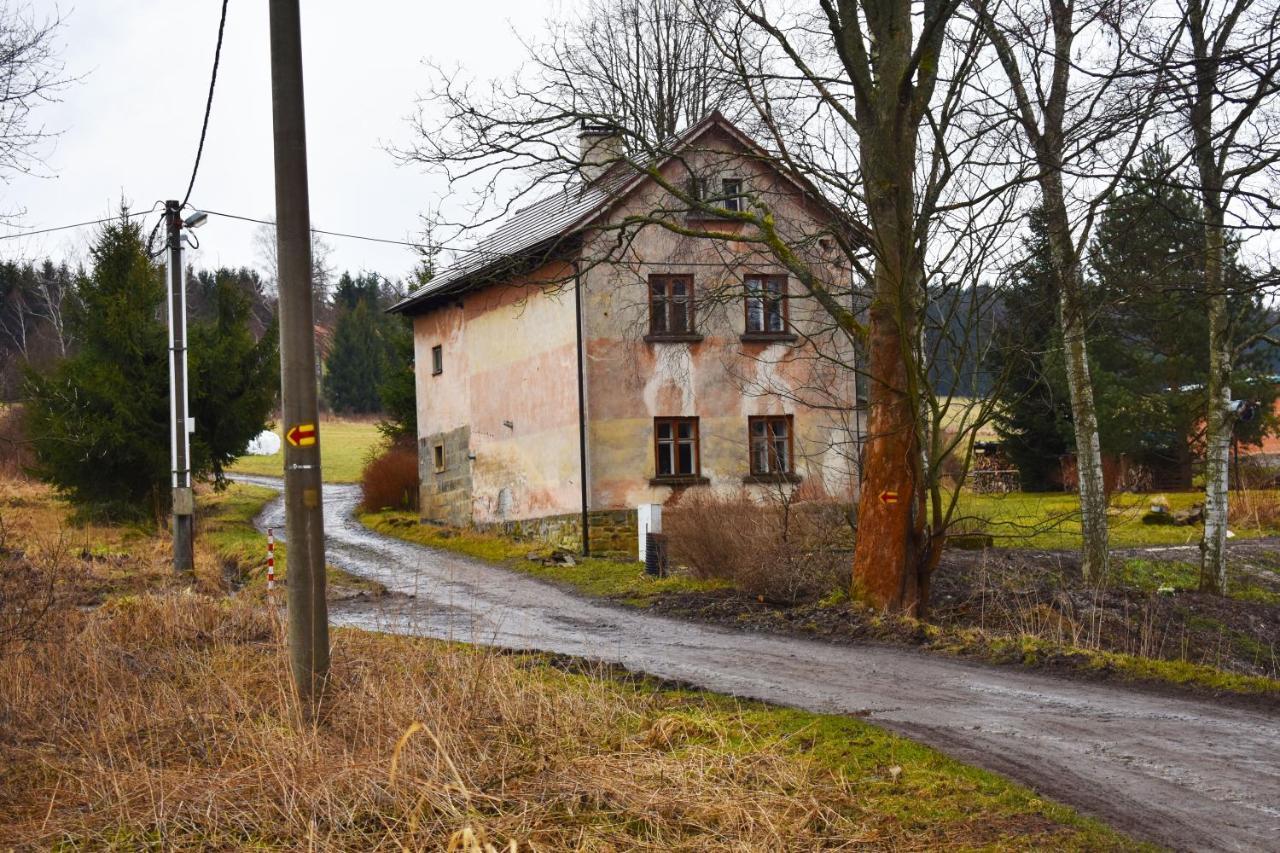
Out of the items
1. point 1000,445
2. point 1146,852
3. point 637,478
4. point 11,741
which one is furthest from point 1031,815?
point 1000,445

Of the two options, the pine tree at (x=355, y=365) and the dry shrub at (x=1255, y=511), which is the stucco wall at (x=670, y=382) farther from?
the pine tree at (x=355, y=365)

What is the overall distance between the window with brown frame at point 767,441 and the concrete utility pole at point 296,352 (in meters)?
18.6

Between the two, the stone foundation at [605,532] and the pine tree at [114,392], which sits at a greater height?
the pine tree at [114,392]

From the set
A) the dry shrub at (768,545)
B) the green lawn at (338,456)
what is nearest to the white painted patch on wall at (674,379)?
the dry shrub at (768,545)

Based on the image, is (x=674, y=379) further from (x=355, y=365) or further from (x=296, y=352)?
(x=355, y=365)

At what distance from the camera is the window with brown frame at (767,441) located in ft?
84.6

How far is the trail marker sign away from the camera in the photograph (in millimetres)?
7512

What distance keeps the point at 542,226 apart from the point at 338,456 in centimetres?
3258

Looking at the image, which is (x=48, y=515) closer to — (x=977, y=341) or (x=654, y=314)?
(x=654, y=314)

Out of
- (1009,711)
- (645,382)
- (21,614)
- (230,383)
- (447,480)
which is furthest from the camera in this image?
(447,480)

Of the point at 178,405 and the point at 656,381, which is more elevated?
the point at 656,381

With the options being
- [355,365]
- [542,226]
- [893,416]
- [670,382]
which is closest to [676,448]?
[670,382]

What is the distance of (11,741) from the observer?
287 inches

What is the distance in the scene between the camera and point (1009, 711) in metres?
8.91
